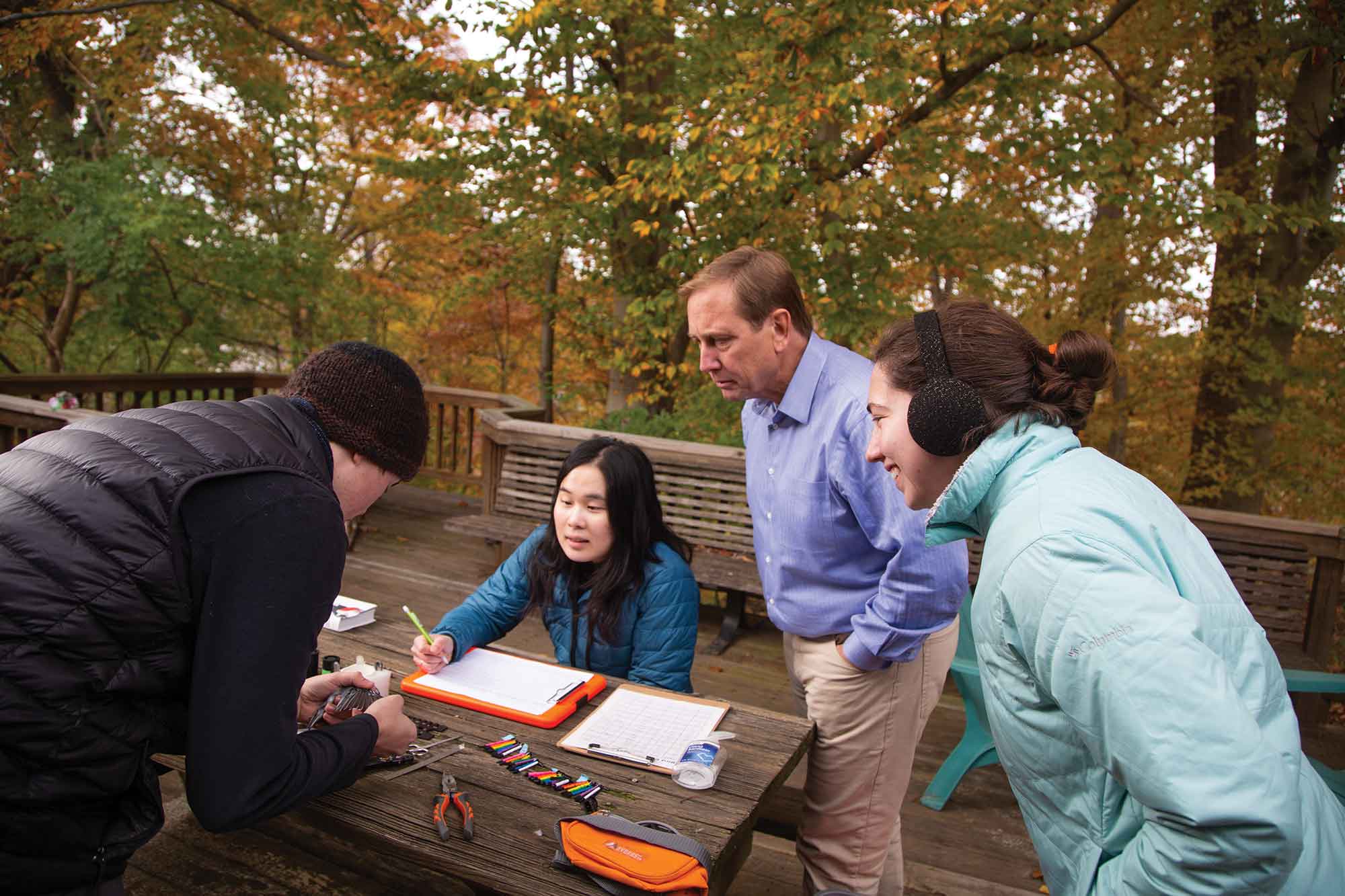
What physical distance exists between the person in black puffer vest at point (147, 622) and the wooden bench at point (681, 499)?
135 inches

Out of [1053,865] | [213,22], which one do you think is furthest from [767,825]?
[213,22]

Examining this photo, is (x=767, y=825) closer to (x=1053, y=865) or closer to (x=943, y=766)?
(x=943, y=766)

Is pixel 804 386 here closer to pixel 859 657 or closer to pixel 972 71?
pixel 859 657

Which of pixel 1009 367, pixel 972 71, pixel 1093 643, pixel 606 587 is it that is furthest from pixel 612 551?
pixel 972 71

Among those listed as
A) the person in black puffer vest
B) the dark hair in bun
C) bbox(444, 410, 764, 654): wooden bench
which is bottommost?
bbox(444, 410, 764, 654): wooden bench

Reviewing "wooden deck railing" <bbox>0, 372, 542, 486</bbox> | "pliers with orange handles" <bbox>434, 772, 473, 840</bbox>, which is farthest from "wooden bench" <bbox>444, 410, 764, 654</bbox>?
"pliers with orange handles" <bbox>434, 772, 473, 840</bbox>

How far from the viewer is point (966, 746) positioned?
3.52m

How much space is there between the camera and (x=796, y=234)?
6473mm

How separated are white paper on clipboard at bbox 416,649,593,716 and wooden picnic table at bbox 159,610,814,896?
65mm

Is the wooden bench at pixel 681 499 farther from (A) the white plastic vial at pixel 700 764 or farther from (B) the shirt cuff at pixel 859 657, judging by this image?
(A) the white plastic vial at pixel 700 764

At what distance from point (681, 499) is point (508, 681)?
3017 millimetres

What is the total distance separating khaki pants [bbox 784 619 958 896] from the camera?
7.63 feet

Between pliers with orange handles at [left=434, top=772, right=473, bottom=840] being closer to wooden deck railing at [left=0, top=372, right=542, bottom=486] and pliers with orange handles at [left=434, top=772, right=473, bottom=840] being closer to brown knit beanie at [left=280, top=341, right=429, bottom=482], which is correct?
brown knit beanie at [left=280, top=341, right=429, bottom=482]

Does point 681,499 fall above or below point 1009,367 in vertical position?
below
